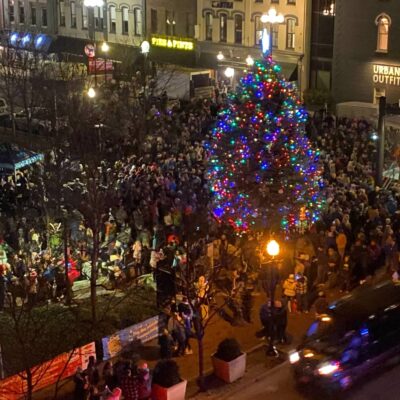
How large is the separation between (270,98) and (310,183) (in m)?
2.64

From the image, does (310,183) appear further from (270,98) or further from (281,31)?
(281,31)

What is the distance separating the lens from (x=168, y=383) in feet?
43.8

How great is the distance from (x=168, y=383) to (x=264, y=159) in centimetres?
862

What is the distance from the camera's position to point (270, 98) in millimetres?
20172

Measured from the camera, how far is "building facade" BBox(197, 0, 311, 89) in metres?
40.1

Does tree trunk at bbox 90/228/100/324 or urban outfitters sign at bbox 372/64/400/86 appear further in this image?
urban outfitters sign at bbox 372/64/400/86

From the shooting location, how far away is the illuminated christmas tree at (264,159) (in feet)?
66.3

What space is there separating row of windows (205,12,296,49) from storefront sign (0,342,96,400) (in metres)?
29.6

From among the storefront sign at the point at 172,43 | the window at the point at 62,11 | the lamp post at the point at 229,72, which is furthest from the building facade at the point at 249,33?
the window at the point at 62,11

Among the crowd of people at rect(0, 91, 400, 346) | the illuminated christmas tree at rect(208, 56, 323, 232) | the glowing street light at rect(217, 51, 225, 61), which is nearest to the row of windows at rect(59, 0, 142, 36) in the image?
the glowing street light at rect(217, 51, 225, 61)

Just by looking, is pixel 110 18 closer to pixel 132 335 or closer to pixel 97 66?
pixel 97 66

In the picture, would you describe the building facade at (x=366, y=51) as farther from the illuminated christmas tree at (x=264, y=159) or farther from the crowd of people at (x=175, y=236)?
the illuminated christmas tree at (x=264, y=159)

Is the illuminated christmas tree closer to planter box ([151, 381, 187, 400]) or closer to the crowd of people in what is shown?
the crowd of people

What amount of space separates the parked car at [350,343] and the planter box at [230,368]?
1092 mm
